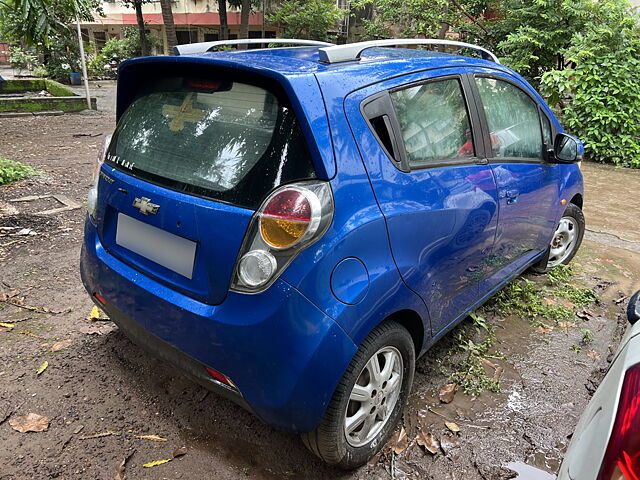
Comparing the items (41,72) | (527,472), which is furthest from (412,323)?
(41,72)

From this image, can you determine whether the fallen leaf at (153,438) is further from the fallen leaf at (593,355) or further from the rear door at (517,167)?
the fallen leaf at (593,355)

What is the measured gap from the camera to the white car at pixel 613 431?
112 cm

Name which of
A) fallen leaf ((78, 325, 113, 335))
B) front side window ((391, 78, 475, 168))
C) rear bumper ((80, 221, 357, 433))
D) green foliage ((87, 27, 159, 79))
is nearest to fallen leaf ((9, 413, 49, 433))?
→ fallen leaf ((78, 325, 113, 335))

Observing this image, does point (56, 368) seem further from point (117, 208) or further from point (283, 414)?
point (283, 414)

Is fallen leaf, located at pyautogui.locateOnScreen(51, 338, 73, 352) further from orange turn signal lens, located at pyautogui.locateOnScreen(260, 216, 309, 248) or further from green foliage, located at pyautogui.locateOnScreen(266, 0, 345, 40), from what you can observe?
green foliage, located at pyautogui.locateOnScreen(266, 0, 345, 40)

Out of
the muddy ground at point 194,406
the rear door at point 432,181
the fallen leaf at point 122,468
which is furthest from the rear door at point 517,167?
the fallen leaf at point 122,468

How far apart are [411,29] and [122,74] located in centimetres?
1374

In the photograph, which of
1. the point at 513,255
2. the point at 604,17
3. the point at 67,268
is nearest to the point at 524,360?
the point at 513,255

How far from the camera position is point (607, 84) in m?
8.83

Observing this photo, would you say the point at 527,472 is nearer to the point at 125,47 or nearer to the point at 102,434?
the point at 102,434

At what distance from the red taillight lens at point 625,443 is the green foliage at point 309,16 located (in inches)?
1000

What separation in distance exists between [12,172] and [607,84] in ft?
32.2

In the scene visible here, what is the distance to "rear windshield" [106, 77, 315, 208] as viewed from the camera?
176cm

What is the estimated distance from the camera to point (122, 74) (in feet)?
7.59
